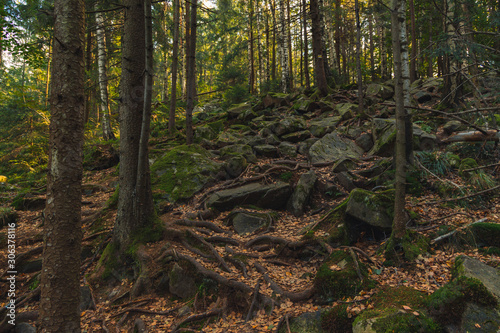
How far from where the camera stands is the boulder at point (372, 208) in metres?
5.01

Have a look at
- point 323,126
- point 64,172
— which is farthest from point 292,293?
Answer: point 323,126

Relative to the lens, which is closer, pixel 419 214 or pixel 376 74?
pixel 419 214

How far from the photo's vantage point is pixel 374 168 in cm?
742

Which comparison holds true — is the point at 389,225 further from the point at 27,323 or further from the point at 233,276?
the point at 27,323

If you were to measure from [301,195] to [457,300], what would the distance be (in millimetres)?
4238

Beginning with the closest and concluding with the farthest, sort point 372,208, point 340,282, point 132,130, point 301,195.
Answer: point 340,282 → point 372,208 → point 132,130 → point 301,195

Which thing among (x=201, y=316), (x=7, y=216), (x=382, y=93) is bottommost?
(x=201, y=316)

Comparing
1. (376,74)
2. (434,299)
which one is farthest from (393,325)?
(376,74)

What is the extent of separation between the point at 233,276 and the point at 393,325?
2.68 m

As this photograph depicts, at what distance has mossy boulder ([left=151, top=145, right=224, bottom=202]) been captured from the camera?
799cm

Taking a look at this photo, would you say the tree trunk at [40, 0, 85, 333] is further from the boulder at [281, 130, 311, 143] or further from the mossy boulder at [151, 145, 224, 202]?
the boulder at [281, 130, 311, 143]

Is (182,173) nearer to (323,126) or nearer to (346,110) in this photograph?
(323,126)

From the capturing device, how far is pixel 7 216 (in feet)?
25.9

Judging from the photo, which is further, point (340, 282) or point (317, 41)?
point (317, 41)
